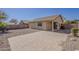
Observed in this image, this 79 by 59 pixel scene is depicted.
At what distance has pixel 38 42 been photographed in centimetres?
416

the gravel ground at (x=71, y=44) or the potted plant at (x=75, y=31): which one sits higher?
the potted plant at (x=75, y=31)

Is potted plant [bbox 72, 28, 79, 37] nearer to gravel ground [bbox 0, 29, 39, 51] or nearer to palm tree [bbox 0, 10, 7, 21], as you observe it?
gravel ground [bbox 0, 29, 39, 51]

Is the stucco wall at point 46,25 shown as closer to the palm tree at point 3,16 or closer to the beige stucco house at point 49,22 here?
the beige stucco house at point 49,22

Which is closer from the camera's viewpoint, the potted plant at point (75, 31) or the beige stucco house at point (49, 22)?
the potted plant at point (75, 31)

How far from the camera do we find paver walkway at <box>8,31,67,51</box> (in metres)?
4.13

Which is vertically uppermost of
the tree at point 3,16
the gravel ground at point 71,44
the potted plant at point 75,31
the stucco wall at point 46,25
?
the tree at point 3,16

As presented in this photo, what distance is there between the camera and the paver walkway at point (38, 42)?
4133 mm

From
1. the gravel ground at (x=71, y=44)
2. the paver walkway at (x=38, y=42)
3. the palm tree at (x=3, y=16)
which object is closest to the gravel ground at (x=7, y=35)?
the paver walkway at (x=38, y=42)

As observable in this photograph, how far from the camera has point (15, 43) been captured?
4.16 meters

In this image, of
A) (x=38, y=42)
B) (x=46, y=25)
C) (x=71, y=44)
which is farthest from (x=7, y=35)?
(x=71, y=44)
